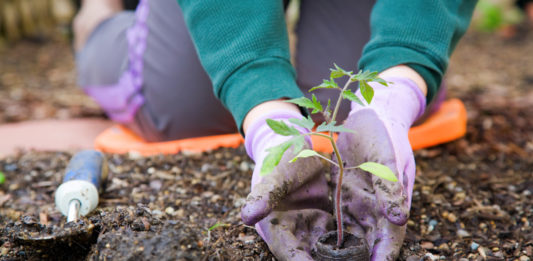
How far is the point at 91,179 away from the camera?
3.90 ft

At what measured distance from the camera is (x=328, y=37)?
5.96 feet

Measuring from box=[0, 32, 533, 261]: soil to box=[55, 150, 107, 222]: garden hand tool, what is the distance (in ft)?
0.16

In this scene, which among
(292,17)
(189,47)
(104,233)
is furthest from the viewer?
(292,17)

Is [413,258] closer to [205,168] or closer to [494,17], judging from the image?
[205,168]

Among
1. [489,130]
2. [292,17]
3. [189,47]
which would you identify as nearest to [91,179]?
[189,47]

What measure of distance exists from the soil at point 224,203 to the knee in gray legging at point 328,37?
0.43 meters

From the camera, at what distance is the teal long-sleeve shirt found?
3.69ft

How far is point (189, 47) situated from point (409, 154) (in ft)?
3.31

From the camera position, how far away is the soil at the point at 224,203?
36.5 inches

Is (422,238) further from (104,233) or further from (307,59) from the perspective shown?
(307,59)

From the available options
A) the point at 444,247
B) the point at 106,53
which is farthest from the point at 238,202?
the point at 106,53

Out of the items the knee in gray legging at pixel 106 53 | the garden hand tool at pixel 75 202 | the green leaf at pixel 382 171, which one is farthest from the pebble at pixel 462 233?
the knee in gray legging at pixel 106 53

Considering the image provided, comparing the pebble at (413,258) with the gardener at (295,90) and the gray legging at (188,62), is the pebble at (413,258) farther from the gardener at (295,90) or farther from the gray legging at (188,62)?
the gray legging at (188,62)

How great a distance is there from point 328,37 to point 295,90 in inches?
29.5
